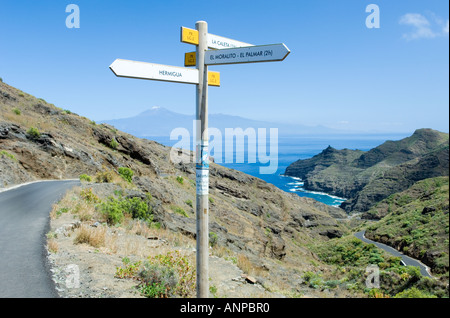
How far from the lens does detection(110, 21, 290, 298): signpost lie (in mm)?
4930

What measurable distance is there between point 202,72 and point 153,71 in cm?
78

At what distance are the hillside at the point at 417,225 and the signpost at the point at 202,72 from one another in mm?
3440

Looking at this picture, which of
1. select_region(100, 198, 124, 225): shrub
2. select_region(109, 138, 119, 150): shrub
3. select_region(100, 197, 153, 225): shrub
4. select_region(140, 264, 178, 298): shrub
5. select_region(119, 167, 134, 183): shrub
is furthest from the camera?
select_region(109, 138, 119, 150): shrub

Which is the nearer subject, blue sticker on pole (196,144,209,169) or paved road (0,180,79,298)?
blue sticker on pole (196,144,209,169)

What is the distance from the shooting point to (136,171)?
38.4 m

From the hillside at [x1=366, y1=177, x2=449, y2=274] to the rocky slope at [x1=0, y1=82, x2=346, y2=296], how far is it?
13.3 meters

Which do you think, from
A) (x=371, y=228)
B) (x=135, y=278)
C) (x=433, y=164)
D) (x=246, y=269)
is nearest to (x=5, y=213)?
(x=135, y=278)

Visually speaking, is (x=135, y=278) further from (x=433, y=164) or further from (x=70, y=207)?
(x=433, y=164)

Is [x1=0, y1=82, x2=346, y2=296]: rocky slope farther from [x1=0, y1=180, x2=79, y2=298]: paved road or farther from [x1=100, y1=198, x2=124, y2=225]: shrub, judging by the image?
[x1=0, y1=180, x2=79, y2=298]: paved road

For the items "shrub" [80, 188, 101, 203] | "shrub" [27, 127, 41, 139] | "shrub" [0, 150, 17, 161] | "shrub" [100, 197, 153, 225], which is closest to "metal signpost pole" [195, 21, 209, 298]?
"shrub" [100, 197, 153, 225]

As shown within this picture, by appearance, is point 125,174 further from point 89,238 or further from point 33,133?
point 89,238

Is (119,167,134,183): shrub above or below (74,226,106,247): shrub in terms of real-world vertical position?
above

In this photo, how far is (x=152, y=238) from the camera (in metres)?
12.7

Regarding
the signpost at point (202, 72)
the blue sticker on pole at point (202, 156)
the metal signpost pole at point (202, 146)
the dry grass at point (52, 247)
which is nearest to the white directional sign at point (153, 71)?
the signpost at point (202, 72)
